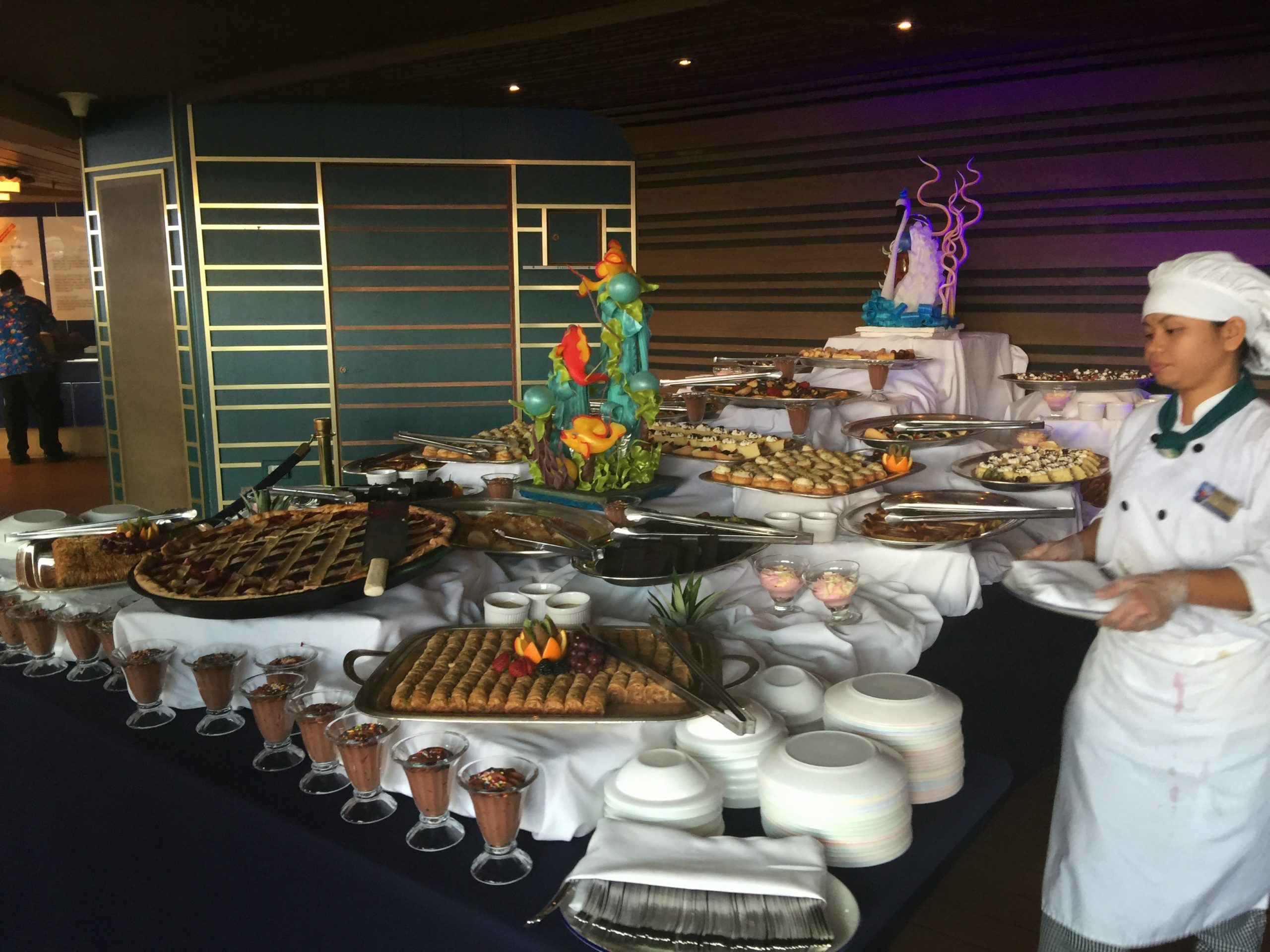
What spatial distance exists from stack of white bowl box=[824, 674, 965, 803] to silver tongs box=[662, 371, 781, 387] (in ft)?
8.67

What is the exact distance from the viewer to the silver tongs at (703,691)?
1611 mm

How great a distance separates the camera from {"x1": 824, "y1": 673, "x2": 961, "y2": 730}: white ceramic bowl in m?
1.68

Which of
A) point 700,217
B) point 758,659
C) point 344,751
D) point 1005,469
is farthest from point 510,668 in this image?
point 700,217

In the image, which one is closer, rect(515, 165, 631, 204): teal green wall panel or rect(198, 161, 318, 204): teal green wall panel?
rect(198, 161, 318, 204): teal green wall panel

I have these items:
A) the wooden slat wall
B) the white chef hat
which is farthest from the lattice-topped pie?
the wooden slat wall

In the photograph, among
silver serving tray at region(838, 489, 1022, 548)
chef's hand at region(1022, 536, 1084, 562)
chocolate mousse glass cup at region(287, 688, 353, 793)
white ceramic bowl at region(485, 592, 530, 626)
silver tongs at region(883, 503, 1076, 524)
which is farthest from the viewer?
silver serving tray at region(838, 489, 1022, 548)

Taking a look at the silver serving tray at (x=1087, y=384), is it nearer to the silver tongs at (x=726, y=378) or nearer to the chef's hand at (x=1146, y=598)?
the silver tongs at (x=726, y=378)

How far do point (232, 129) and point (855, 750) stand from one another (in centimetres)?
705

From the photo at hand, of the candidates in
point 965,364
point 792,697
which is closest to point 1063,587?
point 792,697

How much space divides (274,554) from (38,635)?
1.86 ft

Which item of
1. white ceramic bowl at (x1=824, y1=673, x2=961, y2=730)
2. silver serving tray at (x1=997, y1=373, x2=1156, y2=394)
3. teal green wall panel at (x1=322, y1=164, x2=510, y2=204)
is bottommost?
white ceramic bowl at (x1=824, y1=673, x2=961, y2=730)

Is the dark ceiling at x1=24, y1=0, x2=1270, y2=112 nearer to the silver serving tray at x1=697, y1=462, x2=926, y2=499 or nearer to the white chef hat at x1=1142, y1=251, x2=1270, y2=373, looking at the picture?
the silver serving tray at x1=697, y1=462, x2=926, y2=499

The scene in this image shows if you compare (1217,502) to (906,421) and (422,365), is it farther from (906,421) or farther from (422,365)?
(422,365)

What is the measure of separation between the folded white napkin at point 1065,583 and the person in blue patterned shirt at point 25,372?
1075 cm
